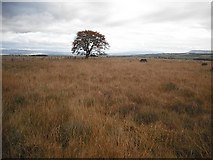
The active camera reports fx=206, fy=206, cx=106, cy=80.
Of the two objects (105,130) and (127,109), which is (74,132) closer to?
(105,130)

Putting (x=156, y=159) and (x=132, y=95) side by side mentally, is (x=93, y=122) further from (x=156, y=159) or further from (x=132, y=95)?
(x=132, y=95)

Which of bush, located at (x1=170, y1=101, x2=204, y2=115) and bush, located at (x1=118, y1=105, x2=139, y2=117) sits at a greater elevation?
bush, located at (x1=118, y1=105, x2=139, y2=117)

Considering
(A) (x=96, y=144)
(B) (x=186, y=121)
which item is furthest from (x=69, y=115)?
(B) (x=186, y=121)

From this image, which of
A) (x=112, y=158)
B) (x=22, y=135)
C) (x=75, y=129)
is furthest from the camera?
(x=75, y=129)

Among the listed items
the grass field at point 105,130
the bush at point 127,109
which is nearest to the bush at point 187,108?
the grass field at point 105,130

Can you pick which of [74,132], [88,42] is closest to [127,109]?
[74,132]

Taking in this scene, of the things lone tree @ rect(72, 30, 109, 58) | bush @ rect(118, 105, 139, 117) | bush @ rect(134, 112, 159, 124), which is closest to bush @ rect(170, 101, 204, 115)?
bush @ rect(134, 112, 159, 124)

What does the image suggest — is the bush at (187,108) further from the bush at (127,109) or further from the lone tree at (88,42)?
the lone tree at (88,42)

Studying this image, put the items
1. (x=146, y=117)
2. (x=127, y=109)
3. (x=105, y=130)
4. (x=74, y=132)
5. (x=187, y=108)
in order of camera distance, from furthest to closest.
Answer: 1. (x=187, y=108)
2. (x=127, y=109)
3. (x=146, y=117)
4. (x=105, y=130)
5. (x=74, y=132)

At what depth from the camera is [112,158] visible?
3.04 meters

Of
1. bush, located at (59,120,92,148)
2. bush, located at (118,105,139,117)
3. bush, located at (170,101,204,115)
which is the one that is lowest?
bush, located at (170,101,204,115)

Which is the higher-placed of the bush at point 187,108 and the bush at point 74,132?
the bush at point 74,132

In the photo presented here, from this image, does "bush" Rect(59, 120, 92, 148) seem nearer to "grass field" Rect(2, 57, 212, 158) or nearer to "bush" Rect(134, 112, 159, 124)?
"grass field" Rect(2, 57, 212, 158)

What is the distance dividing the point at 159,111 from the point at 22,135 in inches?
138
